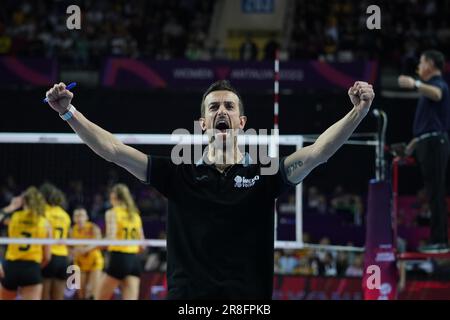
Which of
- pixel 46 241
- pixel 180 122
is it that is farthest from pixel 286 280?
pixel 180 122

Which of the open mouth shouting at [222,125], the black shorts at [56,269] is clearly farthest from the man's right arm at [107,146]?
the black shorts at [56,269]

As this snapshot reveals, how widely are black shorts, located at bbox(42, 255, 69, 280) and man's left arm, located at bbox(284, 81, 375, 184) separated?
7.34m

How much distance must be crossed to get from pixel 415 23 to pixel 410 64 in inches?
534

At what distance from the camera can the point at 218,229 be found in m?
3.70

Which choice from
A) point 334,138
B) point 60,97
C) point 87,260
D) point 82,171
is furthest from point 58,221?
point 334,138

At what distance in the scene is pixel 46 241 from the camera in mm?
9586

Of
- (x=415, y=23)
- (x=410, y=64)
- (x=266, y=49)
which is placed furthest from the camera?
(x=415, y=23)

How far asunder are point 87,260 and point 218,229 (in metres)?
8.15

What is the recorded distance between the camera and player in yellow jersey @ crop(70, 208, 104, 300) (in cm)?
1119

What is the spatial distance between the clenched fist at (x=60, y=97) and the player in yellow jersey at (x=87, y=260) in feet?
24.7

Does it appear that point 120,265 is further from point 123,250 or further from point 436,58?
point 436,58

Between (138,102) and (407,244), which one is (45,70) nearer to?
(138,102)

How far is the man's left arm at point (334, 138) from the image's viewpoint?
374cm

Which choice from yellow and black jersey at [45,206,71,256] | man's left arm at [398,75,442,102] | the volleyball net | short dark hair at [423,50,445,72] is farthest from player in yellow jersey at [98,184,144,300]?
short dark hair at [423,50,445,72]
